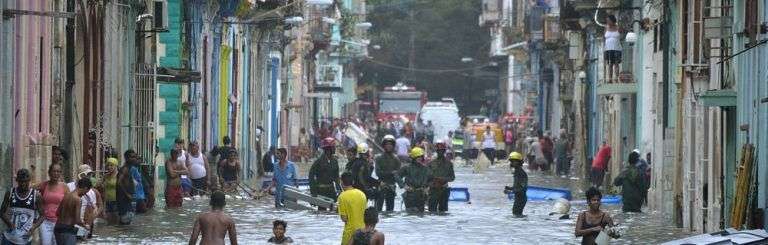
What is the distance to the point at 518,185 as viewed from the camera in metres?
32.7

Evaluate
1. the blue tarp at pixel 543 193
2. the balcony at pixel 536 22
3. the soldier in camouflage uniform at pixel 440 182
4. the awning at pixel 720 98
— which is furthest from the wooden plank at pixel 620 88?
the balcony at pixel 536 22

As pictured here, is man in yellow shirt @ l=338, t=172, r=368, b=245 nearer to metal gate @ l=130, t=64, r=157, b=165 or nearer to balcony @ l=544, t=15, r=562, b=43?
metal gate @ l=130, t=64, r=157, b=165

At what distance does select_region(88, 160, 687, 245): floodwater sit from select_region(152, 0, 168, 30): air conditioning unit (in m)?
3.20

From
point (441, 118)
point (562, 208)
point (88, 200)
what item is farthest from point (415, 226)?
point (441, 118)

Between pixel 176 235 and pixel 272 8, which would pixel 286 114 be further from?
pixel 176 235

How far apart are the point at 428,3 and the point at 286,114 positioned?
49.7 metres

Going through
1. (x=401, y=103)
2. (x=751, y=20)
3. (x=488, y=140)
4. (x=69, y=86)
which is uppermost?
(x=751, y=20)

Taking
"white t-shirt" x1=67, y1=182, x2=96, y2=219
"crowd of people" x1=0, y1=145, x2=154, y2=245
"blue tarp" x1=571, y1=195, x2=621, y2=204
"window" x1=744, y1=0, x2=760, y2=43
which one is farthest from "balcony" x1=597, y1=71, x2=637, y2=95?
"crowd of people" x1=0, y1=145, x2=154, y2=245

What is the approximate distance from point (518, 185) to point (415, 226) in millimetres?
3862

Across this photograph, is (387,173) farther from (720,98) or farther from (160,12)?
(720,98)

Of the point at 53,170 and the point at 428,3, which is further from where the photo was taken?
the point at 428,3

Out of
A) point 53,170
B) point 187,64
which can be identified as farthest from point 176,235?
point 187,64

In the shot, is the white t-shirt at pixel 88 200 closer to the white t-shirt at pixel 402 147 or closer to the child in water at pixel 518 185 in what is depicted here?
the child in water at pixel 518 185

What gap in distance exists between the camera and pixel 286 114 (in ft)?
218
